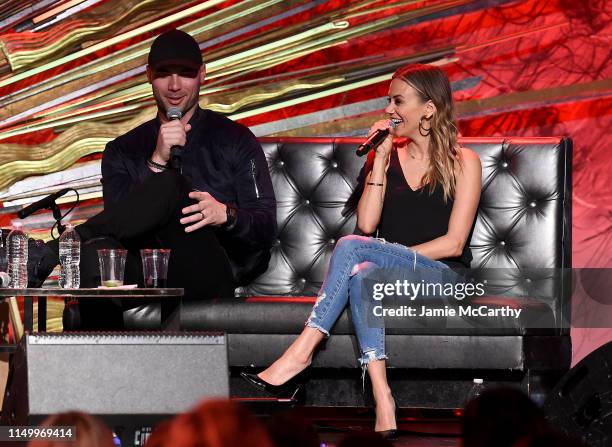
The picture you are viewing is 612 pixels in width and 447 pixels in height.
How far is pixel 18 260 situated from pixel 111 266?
25 cm

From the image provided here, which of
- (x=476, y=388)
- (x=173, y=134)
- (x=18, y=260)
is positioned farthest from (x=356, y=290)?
(x=18, y=260)

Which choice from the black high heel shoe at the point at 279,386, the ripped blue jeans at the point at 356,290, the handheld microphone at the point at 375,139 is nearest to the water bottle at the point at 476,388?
the ripped blue jeans at the point at 356,290

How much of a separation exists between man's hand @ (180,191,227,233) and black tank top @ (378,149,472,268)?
1.91ft

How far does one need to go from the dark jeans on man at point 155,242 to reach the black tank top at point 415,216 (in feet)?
1.82

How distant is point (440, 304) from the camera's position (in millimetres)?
2795

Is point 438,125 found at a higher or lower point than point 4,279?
higher

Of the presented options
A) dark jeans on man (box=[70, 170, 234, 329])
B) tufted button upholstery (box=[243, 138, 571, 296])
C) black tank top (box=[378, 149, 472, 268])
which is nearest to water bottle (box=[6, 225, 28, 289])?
dark jeans on man (box=[70, 170, 234, 329])

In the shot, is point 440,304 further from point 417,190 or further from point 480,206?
point 480,206

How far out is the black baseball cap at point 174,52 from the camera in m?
3.25

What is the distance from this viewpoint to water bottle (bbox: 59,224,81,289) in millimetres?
2551

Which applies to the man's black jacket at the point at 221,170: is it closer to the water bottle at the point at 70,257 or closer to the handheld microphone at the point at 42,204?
the handheld microphone at the point at 42,204

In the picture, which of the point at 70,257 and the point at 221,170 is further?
the point at 221,170

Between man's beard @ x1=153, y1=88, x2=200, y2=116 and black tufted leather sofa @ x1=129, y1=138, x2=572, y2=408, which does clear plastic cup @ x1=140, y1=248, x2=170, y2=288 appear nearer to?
black tufted leather sofa @ x1=129, y1=138, x2=572, y2=408

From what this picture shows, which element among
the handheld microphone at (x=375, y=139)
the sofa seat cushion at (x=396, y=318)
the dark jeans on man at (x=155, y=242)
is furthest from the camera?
the handheld microphone at (x=375, y=139)
